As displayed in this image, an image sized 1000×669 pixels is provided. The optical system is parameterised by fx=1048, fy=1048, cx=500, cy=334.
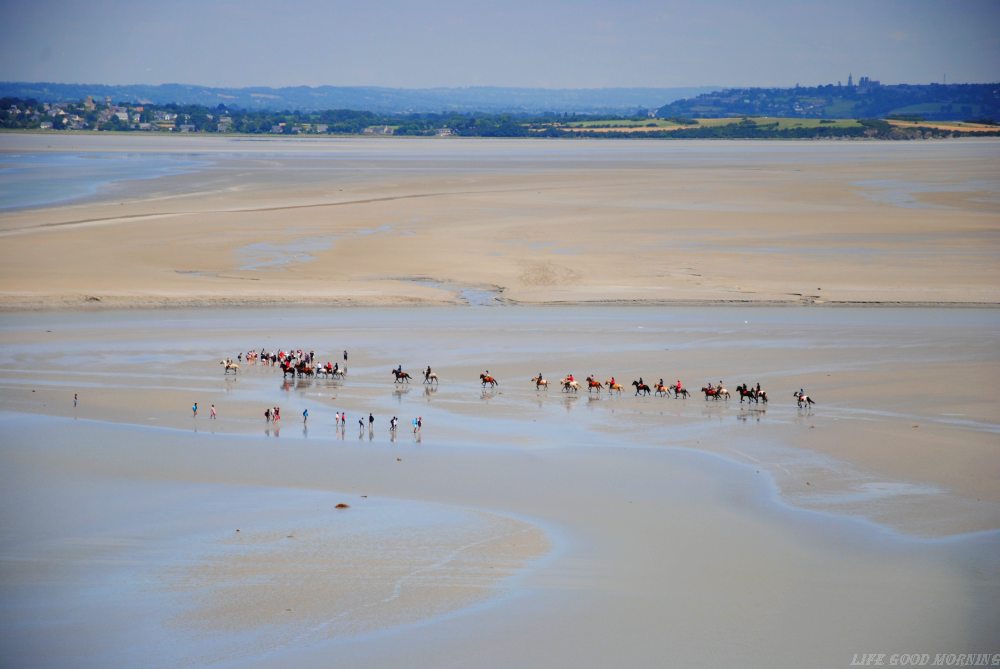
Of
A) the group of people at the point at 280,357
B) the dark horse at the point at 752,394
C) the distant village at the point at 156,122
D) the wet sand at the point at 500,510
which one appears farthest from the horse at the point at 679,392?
the distant village at the point at 156,122

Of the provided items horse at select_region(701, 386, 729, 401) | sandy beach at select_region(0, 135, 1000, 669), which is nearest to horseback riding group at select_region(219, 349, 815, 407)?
horse at select_region(701, 386, 729, 401)

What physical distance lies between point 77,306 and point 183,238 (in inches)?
394

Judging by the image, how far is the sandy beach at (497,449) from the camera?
11.1 meters

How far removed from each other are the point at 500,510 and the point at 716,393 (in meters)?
7.69

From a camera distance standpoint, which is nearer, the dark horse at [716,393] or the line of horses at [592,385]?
the line of horses at [592,385]

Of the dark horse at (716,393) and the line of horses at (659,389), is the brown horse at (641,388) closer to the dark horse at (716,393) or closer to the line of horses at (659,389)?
the line of horses at (659,389)

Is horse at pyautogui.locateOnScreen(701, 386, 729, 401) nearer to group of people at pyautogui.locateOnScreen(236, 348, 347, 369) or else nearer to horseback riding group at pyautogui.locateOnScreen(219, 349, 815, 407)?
horseback riding group at pyautogui.locateOnScreen(219, 349, 815, 407)

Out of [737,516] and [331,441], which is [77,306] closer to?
[331,441]

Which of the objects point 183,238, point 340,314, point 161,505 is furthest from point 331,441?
point 183,238

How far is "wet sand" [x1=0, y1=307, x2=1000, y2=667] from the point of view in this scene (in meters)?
10.9

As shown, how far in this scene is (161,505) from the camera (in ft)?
47.1

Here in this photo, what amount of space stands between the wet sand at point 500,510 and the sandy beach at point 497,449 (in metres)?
0.06

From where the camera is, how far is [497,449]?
56.6ft

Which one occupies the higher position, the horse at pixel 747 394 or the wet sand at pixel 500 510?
the horse at pixel 747 394
